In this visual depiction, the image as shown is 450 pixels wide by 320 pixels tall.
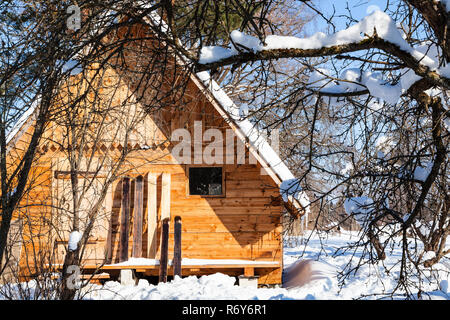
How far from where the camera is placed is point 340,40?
11.9 feet

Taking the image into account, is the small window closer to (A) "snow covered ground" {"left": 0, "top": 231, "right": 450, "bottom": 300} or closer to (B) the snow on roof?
(B) the snow on roof

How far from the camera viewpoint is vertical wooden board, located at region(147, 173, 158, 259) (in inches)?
395

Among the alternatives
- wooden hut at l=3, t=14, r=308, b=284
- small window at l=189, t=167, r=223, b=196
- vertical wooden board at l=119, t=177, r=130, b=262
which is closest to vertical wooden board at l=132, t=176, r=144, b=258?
wooden hut at l=3, t=14, r=308, b=284

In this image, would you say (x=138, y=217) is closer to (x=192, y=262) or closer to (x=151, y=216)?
(x=151, y=216)

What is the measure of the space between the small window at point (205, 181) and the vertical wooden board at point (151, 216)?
917mm

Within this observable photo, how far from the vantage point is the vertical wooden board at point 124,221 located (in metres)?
9.77

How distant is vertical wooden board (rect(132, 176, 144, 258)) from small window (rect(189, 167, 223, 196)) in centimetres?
123

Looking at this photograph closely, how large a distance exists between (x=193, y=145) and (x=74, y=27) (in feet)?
20.7

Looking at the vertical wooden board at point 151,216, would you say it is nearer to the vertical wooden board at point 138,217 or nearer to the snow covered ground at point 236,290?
the vertical wooden board at point 138,217

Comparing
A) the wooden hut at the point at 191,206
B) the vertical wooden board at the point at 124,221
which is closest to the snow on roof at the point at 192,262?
the wooden hut at the point at 191,206

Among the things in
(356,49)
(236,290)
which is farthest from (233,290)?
(356,49)

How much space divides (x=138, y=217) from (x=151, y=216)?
31cm

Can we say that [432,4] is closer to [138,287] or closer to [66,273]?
[66,273]

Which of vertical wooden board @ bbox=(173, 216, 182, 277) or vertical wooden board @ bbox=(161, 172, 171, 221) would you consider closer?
vertical wooden board @ bbox=(173, 216, 182, 277)
